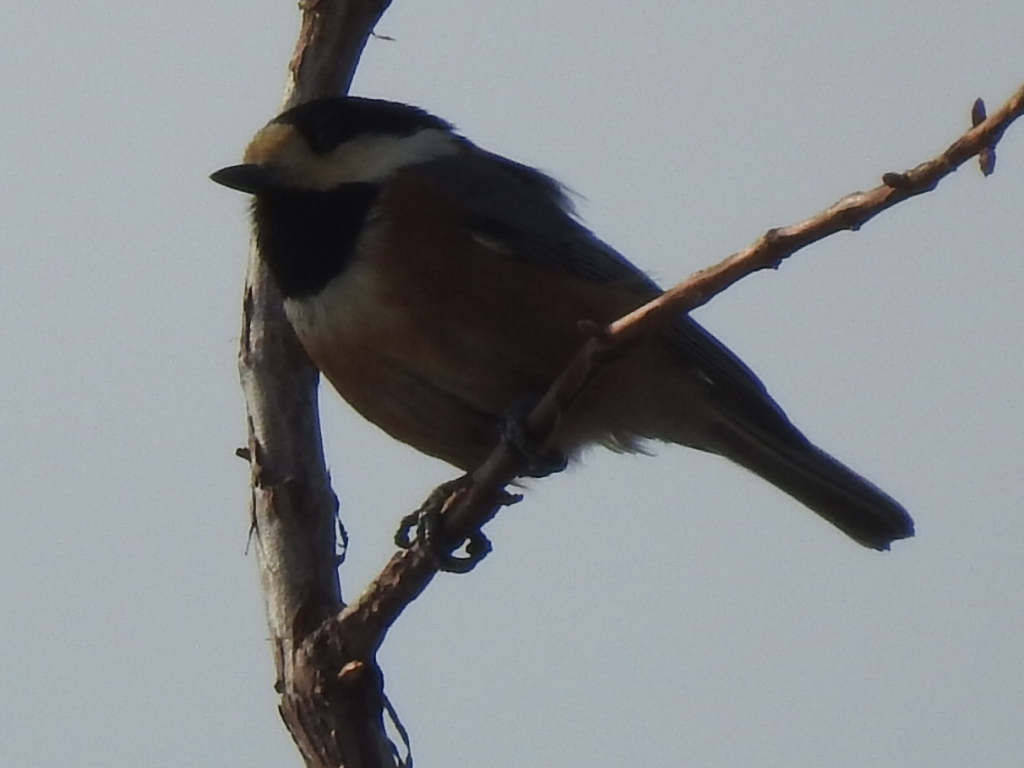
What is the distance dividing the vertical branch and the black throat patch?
0.52 ft

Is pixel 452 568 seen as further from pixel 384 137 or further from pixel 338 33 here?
pixel 338 33

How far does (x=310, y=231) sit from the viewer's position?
465cm

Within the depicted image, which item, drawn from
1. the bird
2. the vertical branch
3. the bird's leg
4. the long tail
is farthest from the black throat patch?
the long tail

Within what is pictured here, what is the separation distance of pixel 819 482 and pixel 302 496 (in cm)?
181

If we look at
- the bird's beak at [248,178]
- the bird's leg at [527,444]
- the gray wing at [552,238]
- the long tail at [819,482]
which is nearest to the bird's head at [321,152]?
the bird's beak at [248,178]

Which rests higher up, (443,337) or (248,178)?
(248,178)

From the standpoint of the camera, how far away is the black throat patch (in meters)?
4.57

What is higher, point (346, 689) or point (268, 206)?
point (268, 206)

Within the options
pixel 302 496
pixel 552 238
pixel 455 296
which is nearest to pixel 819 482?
pixel 552 238

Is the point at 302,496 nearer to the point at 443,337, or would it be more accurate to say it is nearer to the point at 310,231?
the point at 443,337

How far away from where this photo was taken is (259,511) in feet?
14.5

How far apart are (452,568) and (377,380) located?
65 centimetres

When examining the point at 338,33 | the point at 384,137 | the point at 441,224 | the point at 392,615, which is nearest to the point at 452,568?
the point at 392,615

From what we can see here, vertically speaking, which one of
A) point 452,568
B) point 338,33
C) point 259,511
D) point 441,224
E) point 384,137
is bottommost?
point 452,568
